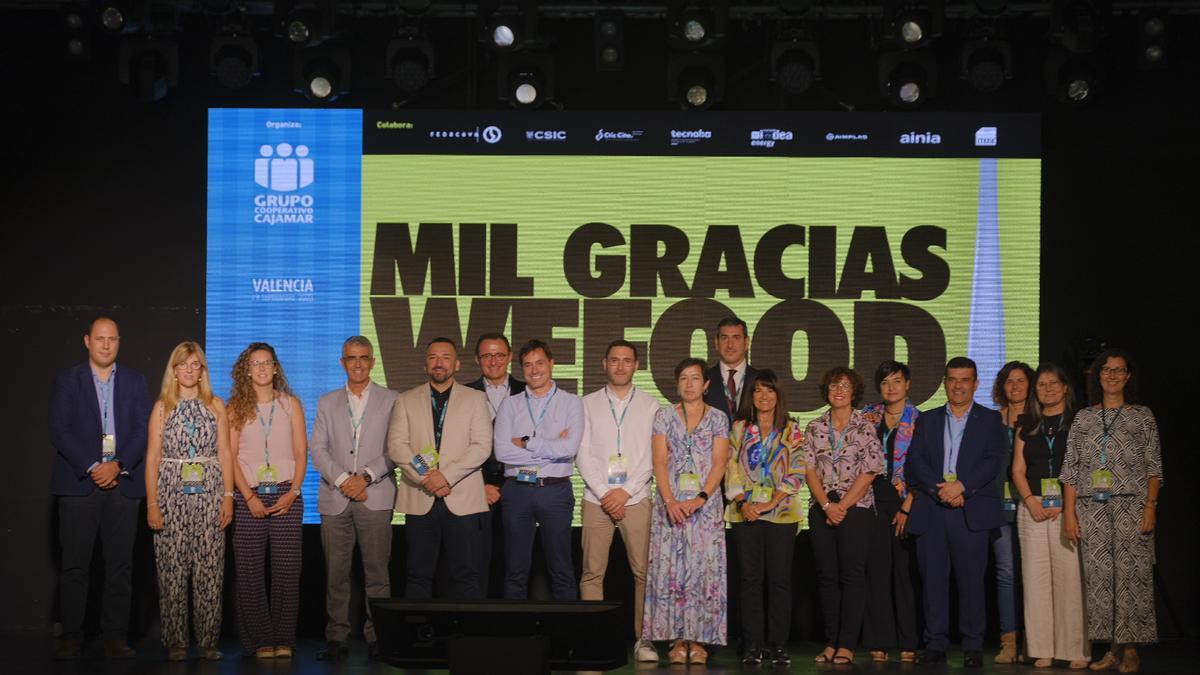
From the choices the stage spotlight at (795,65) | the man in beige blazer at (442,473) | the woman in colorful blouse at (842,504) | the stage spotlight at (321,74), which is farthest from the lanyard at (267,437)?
the stage spotlight at (795,65)

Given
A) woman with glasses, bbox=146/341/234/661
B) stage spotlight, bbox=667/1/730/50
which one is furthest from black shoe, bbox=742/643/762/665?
stage spotlight, bbox=667/1/730/50

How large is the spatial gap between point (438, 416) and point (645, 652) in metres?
1.54

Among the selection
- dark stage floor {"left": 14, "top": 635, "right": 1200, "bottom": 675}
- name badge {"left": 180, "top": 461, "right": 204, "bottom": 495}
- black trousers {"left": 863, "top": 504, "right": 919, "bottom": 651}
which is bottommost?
dark stage floor {"left": 14, "top": 635, "right": 1200, "bottom": 675}

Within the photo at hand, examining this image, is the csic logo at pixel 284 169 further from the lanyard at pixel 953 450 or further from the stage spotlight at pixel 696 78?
the lanyard at pixel 953 450

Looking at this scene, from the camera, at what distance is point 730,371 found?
277 inches

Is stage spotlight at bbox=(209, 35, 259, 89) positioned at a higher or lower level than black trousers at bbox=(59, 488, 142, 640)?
higher

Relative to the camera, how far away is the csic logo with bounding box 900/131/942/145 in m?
7.64

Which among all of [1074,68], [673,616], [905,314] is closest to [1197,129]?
[1074,68]

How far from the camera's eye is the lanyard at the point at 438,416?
6.66 metres

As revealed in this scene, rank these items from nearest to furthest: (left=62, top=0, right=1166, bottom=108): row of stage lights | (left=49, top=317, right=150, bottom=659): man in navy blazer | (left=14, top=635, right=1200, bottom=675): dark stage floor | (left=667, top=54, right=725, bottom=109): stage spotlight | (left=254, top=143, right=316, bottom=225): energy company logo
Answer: (left=14, top=635, right=1200, bottom=675): dark stage floor → (left=49, top=317, right=150, bottom=659): man in navy blazer → (left=62, top=0, right=1166, bottom=108): row of stage lights → (left=667, top=54, right=725, bottom=109): stage spotlight → (left=254, top=143, right=316, bottom=225): energy company logo

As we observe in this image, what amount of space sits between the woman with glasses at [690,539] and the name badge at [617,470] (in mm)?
183

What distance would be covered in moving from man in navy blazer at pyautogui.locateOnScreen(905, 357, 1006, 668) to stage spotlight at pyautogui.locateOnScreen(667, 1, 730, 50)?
2202mm

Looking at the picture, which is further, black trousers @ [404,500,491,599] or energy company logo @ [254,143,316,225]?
energy company logo @ [254,143,316,225]

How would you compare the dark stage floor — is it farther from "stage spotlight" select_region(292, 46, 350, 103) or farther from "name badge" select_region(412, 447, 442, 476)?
"stage spotlight" select_region(292, 46, 350, 103)
